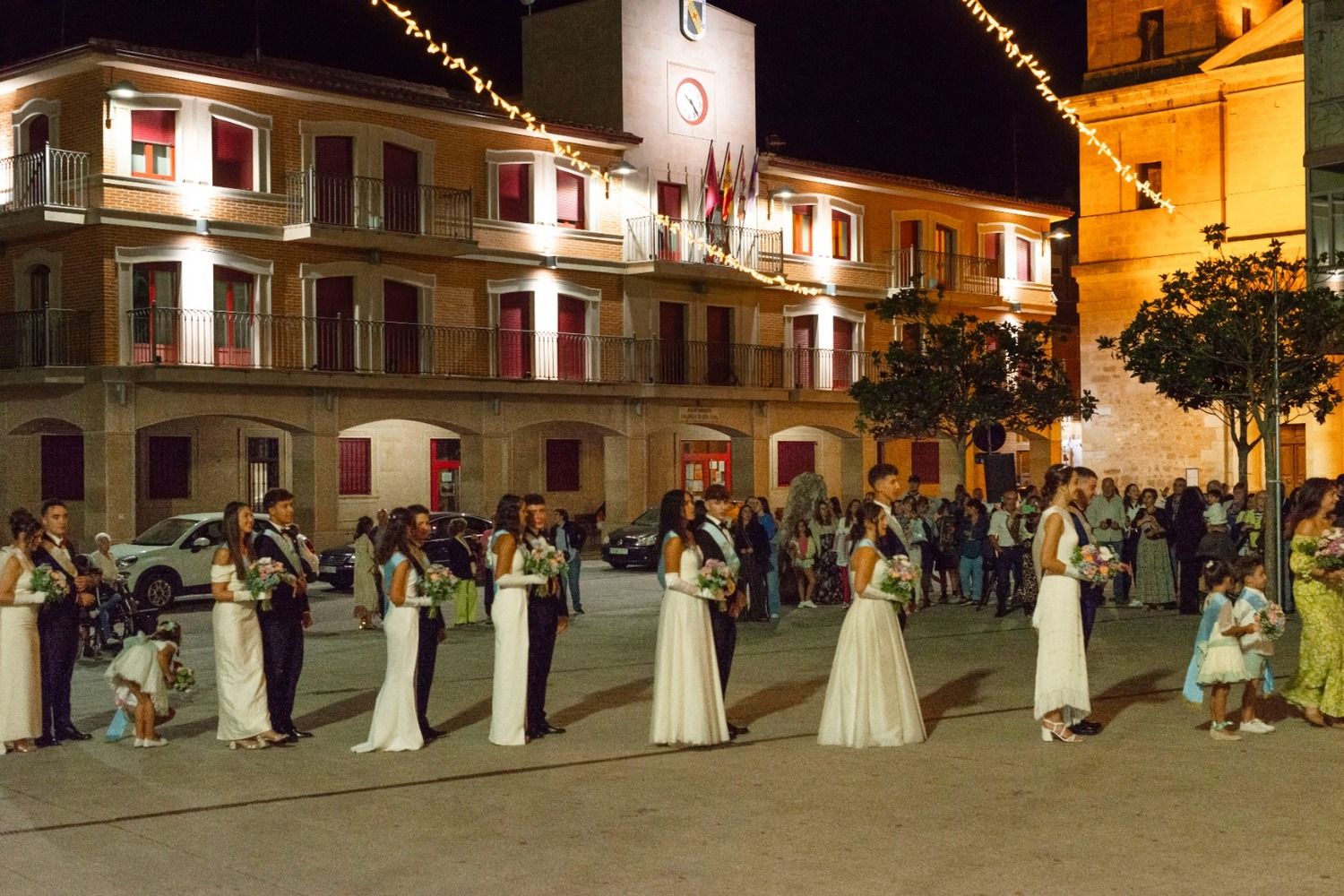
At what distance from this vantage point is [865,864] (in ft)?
25.6

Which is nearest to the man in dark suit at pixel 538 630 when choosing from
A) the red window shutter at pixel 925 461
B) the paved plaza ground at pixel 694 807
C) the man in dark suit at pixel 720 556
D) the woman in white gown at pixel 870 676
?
the paved plaza ground at pixel 694 807

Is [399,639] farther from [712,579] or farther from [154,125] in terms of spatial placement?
[154,125]

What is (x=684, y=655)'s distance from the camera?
1126cm

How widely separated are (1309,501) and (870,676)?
11.6 ft

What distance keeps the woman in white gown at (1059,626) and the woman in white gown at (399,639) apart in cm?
422

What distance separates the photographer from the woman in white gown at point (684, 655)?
11.2 meters

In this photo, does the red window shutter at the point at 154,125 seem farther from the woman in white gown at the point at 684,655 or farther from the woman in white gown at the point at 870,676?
the woman in white gown at the point at 870,676

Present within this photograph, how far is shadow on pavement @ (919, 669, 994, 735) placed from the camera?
40.8 feet

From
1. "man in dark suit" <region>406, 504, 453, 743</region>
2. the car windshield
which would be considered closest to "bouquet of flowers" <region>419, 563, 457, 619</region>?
"man in dark suit" <region>406, 504, 453, 743</region>

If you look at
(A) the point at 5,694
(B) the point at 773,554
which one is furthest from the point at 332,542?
(A) the point at 5,694

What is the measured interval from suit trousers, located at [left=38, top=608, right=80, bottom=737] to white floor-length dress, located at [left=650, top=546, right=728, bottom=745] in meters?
4.23

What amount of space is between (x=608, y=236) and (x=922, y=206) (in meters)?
11.0

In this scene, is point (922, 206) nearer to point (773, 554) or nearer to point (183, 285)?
point (183, 285)

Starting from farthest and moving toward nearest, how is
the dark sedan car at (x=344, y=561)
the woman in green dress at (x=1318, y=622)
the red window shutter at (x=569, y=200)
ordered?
1. the red window shutter at (x=569, y=200)
2. the dark sedan car at (x=344, y=561)
3. the woman in green dress at (x=1318, y=622)
